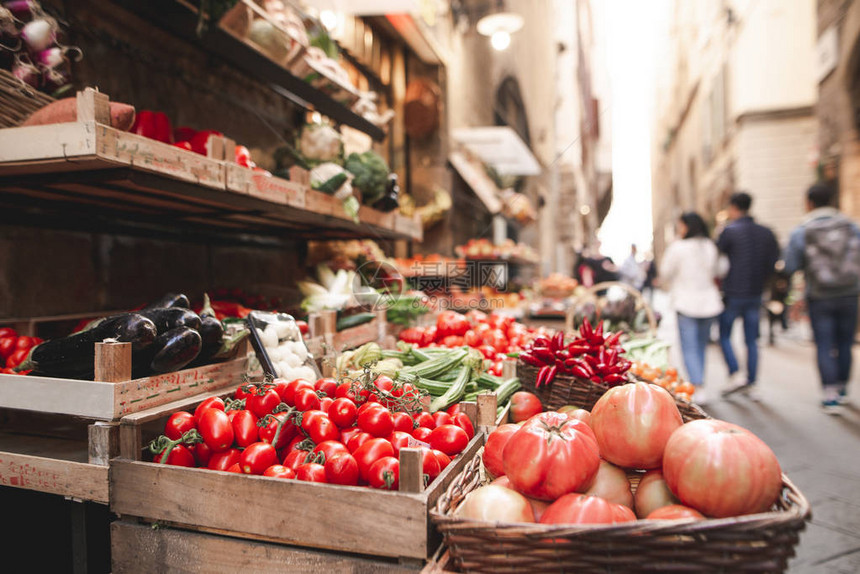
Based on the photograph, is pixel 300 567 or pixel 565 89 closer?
pixel 300 567

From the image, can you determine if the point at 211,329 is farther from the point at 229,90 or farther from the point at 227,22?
the point at 229,90

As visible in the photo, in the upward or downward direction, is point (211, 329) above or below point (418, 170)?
below

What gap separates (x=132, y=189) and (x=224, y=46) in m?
1.49

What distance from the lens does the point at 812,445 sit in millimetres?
4422

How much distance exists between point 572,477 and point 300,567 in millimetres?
845

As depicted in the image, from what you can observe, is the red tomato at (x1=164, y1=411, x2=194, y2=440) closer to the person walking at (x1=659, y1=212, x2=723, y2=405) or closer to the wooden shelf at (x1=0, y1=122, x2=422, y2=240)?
the wooden shelf at (x1=0, y1=122, x2=422, y2=240)

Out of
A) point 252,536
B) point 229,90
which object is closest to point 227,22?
point 229,90

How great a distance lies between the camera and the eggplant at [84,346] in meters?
1.94

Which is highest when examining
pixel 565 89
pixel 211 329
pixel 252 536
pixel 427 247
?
pixel 565 89

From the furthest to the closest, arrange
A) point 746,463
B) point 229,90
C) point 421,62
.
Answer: point 421,62
point 229,90
point 746,463

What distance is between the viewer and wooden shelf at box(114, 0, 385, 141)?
3.00 metres

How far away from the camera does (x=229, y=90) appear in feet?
13.5

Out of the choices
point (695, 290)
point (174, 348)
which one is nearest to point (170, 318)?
point (174, 348)

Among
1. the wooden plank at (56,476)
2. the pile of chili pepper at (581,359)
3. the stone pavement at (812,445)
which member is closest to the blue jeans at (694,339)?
the stone pavement at (812,445)
